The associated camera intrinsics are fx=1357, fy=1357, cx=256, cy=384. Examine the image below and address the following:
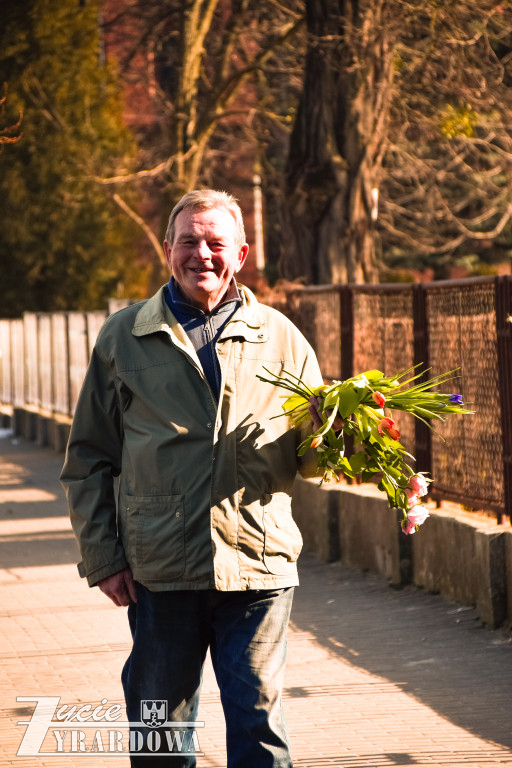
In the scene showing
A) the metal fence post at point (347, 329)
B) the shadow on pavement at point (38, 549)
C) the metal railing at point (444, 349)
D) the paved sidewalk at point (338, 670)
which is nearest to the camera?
the paved sidewalk at point (338, 670)

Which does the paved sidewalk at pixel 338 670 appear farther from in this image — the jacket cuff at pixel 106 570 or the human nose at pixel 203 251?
the human nose at pixel 203 251

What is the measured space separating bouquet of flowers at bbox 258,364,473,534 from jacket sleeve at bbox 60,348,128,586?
46 centimetres

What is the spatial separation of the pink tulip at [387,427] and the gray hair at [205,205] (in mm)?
678

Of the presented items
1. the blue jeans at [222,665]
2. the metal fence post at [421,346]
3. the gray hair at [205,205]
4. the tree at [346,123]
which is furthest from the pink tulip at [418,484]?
the tree at [346,123]

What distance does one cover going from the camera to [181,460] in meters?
3.79

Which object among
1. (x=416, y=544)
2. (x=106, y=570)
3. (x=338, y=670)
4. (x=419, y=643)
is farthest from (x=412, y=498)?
(x=416, y=544)

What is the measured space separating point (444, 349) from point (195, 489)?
4950 mm

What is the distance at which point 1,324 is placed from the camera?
2545cm

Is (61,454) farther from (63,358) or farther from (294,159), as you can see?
(294,159)

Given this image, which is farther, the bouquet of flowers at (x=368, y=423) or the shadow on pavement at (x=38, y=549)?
the shadow on pavement at (x=38, y=549)

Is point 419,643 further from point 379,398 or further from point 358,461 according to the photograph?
point 379,398

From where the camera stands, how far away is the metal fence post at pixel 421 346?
8789 mm

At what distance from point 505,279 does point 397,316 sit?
1.90 meters

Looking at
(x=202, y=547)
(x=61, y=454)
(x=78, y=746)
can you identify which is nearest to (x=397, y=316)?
(x=78, y=746)
